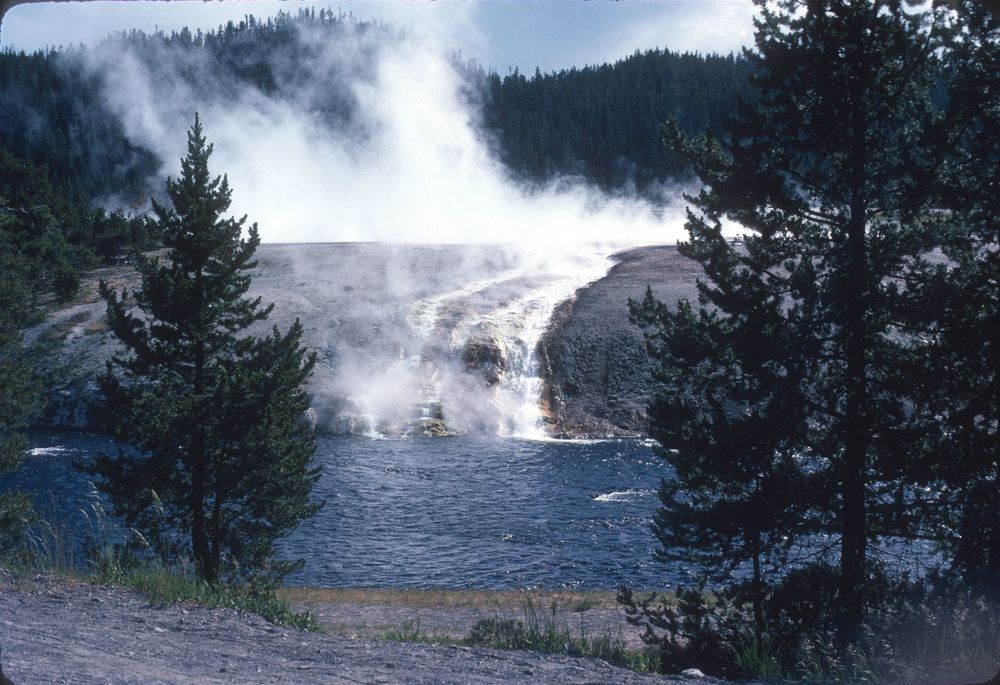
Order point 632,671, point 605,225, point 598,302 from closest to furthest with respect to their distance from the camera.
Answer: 1. point 632,671
2. point 598,302
3. point 605,225

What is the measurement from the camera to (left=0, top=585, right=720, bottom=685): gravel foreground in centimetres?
700

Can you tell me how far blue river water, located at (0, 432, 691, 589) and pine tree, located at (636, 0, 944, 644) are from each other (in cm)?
998

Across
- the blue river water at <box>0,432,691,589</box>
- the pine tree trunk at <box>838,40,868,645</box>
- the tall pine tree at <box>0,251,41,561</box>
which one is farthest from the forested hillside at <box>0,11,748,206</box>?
the pine tree trunk at <box>838,40,868,645</box>

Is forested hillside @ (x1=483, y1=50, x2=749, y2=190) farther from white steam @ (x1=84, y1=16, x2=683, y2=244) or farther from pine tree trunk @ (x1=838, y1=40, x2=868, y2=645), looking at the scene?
pine tree trunk @ (x1=838, y1=40, x2=868, y2=645)

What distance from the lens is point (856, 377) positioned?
1358cm

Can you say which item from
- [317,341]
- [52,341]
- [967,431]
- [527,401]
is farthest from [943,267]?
[52,341]

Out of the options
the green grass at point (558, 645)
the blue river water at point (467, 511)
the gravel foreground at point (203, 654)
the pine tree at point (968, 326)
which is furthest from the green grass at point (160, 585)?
the pine tree at point (968, 326)

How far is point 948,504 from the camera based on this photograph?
42.8 feet

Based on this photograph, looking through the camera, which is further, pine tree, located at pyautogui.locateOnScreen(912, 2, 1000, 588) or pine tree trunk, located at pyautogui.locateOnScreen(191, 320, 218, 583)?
pine tree trunk, located at pyautogui.locateOnScreen(191, 320, 218, 583)

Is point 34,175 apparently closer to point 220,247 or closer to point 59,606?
point 220,247

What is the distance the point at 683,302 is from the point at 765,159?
3.17 m

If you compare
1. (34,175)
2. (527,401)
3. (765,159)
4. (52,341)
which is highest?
(34,175)

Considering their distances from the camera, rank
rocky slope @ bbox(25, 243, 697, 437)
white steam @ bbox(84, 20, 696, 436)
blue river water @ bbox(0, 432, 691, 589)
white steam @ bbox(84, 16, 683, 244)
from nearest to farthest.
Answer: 1. blue river water @ bbox(0, 432, 691, 589)
2. rocky slope @ bbox(25, 243, 697, 437)
3. white steam @ bbox(84, 20, 696, 436)
4. white steam @ bbox(84, 16, 683, 244)

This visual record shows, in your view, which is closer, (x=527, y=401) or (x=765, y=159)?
(x=765, y=159)
